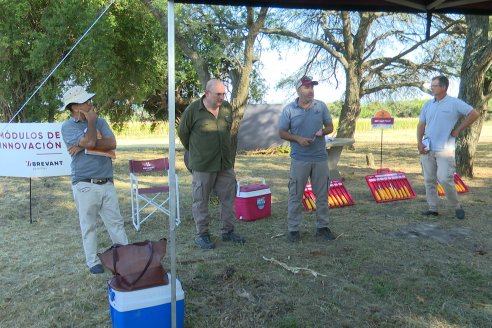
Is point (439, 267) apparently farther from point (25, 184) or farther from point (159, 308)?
point (25, 184)

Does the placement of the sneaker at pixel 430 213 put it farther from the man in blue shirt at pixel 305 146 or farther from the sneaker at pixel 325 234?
the man in blue shirt at pixel 305 146

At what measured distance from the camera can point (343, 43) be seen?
14.9m

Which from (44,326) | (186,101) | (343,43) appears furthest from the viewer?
(186,101)

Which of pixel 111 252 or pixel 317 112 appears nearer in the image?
pixel 111 252

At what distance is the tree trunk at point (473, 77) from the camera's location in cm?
884

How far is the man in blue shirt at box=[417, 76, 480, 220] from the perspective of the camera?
19.0ft

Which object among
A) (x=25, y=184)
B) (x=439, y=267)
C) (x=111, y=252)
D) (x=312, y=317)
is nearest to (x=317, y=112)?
(x=439, y=267)

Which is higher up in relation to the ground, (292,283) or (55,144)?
(55,144)

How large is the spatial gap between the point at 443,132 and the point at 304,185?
2.03 metres

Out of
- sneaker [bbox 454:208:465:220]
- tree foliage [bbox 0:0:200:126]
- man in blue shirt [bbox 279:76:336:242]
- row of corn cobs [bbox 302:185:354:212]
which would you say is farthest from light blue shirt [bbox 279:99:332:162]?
tree foliage [bbox 0:0:200:126]

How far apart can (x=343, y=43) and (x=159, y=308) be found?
13448mm

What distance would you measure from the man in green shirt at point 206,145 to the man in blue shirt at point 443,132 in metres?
2.66

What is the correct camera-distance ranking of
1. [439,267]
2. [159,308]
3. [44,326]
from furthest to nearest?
[439,267]
[44,326]
[159,308]

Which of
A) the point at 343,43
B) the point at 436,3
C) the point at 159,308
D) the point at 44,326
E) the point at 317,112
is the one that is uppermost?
the point at 343,43
